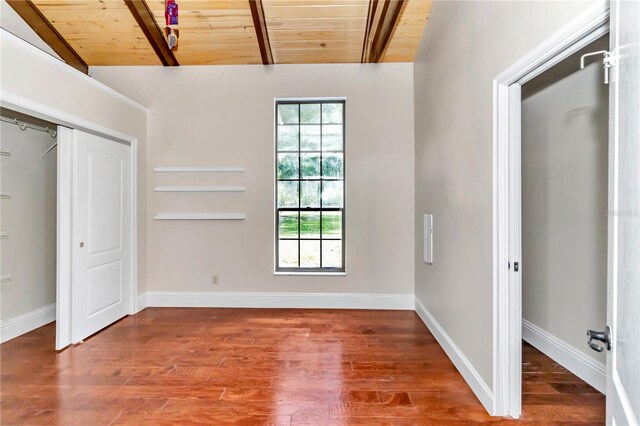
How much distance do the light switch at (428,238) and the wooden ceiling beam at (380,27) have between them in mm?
2008

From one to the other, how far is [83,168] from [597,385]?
4.65 metres

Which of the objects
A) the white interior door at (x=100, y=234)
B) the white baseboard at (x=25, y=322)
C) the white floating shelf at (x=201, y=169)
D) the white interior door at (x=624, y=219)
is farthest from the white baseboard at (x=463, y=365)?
the white baseboard at (x=25, y=322)

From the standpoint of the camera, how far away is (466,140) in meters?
2.43

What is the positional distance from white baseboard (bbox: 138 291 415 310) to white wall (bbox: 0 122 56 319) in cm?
104

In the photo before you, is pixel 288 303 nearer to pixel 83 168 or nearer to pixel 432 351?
pixel 432 351

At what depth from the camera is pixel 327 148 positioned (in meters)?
4.19

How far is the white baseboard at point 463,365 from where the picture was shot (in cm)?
207

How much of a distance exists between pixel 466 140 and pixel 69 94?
3.45 m

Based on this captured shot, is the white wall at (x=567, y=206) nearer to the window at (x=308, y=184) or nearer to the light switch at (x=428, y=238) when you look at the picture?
the light switch at (x=428, y=238)

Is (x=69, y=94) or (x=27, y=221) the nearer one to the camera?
(x=69, y=94)

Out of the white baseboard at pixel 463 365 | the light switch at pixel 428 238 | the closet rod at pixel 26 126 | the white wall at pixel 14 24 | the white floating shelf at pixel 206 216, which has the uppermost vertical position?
the white wall at pixel 14 24

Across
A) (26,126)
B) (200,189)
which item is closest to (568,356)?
(200,189)

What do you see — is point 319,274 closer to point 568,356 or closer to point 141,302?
point 141,302

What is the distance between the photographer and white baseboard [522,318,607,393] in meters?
2.27
